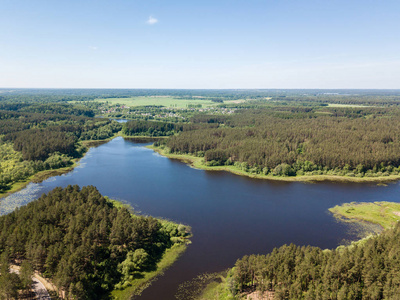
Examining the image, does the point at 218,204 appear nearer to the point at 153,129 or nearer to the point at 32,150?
the point at 32,150

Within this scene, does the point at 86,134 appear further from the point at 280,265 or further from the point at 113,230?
the point at 280,265

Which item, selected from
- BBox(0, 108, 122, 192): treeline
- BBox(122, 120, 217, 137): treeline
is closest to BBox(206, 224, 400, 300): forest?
BBox(0, 108, 122, 192): treeline

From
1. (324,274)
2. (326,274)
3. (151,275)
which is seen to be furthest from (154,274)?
(326,274)

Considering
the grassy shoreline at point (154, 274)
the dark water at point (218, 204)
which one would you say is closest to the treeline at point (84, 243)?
the grassy shoreline at point (154, 274)

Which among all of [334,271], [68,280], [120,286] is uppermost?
[334,271]

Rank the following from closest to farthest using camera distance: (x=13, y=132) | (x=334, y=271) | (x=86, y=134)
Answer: (x=334, y=271) < (x=13, y=132) < (x=86, y=134)

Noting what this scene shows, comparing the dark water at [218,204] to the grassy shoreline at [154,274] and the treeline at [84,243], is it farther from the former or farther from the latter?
the treeline at [84,243]

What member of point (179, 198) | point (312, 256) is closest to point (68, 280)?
point (312, 256)

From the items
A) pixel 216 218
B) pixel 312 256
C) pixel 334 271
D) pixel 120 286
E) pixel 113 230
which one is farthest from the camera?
pixel 216 218
